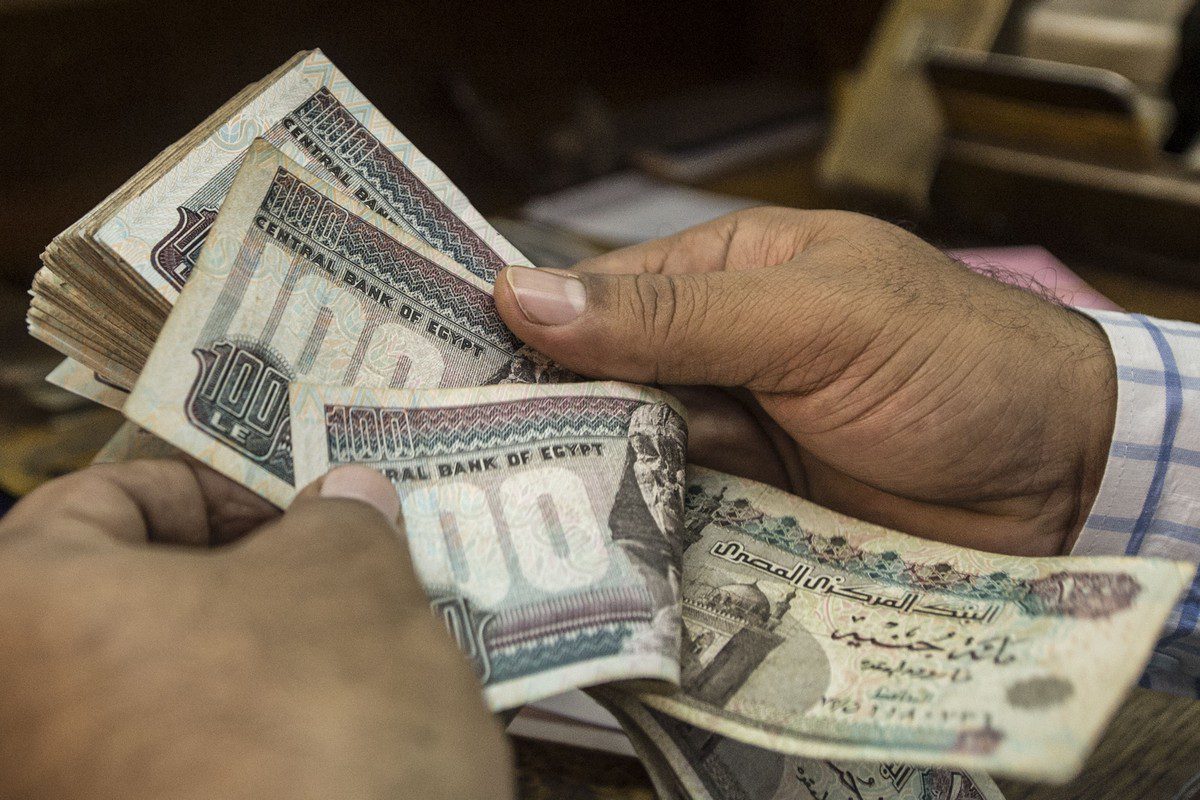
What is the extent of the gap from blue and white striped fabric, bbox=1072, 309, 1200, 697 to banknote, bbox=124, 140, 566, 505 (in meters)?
0.53

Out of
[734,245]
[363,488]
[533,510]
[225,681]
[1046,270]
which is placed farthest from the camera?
[1046,270]

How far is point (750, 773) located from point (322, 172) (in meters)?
0.64

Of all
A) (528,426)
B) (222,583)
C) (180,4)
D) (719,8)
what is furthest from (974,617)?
(719,8)

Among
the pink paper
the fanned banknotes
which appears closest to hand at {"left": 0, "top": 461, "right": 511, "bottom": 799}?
the fanned banknotes

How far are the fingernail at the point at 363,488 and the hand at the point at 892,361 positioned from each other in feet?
0.72

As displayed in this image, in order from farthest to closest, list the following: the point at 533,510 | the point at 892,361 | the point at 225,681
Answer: the point at 892,361 → the point at 533,510 → the point at 225,681

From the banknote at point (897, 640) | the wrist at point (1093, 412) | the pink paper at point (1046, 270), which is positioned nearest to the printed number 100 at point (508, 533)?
the banknote at point (897, 640)

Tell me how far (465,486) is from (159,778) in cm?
33

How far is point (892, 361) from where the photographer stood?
2.75 feet

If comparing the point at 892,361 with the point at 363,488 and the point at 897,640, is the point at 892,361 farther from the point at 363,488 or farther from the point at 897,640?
the point at 363,488

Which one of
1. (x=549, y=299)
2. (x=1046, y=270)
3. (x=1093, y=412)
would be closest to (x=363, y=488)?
(x=549, y=299)

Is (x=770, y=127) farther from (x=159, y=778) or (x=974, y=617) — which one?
(x=159, y=778)

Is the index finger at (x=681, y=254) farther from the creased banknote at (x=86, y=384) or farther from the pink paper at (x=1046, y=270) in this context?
the creased banknote at (x=86, y=384)

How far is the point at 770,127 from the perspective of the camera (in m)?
2.43
